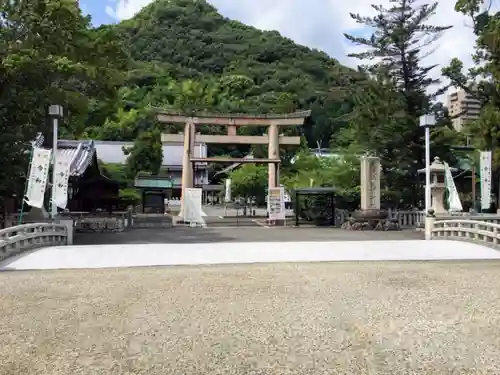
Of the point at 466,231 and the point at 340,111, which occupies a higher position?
the point at 340,111

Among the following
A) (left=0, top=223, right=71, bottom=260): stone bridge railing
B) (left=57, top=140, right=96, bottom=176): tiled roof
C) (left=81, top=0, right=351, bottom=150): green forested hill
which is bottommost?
(left=0, top=223, right=71, bottom=260): stone bridge railing

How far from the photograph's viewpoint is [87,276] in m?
9.11

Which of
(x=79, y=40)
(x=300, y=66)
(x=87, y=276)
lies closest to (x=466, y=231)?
(x=87, y=276)

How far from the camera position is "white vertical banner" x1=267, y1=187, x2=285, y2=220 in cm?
2342

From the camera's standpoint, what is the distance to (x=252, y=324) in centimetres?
556

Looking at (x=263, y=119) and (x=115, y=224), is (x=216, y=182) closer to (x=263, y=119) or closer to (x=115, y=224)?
(x=263, y=119)

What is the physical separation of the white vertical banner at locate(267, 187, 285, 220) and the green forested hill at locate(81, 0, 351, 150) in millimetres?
33703

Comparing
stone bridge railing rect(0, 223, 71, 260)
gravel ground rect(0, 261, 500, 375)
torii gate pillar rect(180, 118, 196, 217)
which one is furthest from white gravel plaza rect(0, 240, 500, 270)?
torii gate pillar rect(180, 118, 196, 217)

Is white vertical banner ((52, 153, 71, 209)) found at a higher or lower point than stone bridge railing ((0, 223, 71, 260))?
higher

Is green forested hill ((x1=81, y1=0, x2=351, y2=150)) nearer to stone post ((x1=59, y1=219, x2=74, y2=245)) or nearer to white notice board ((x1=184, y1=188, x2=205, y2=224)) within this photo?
white notice board ((x1=184, y1=188, x2=205, y2=224))

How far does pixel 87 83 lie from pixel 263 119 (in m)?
9.99

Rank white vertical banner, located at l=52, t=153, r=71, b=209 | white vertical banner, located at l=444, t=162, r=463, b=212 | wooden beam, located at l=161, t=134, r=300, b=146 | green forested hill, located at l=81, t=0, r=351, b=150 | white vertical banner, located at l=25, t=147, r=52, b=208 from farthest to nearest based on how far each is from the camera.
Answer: green forested hill, located at l=81, t=0, r=351, b=150
wooden beam, located at l=161, t=134, r=300, b=146
white vertical banner, located at l=444, t=162, r=463, b=212
white vertical banner, located at l=52, t=153, r=71, b=209
white vertical banner, located at l=25, t=147, r=52, b=208

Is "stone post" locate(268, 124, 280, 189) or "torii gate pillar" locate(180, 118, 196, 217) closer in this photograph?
"torii gate pillar" locate(180, 118, 196, 217)

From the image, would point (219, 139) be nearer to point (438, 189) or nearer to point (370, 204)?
point (370, 204)
